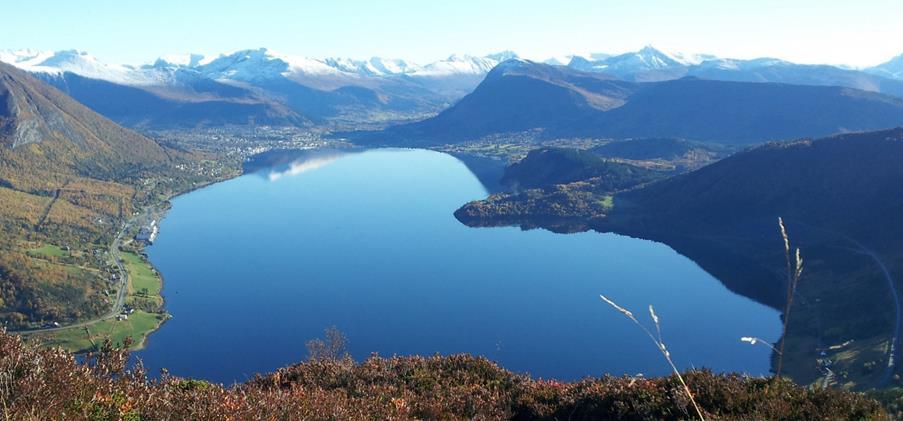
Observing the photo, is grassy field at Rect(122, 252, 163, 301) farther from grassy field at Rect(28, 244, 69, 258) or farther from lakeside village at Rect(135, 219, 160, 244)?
lakeside village at Rect(135, 219, 160, 244)

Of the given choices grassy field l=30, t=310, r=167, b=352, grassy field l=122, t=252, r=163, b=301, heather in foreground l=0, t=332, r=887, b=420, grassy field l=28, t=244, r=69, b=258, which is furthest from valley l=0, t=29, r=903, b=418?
heather in foreground l=0, t=332, r=887, b=420

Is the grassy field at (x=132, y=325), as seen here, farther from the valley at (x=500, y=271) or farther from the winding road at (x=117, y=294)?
the winding road at (x=117, y=294)

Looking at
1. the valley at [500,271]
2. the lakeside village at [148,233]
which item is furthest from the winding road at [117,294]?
the lakeside village at [148,233]

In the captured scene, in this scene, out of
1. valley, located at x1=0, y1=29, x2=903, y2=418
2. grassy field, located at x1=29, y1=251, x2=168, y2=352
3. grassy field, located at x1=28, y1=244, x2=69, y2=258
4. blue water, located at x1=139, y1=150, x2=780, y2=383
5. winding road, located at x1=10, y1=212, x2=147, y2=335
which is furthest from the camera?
grassy field, located at x1=28, y1=244, x2=69, y2=258

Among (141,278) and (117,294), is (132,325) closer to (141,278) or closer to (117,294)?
(117,294)

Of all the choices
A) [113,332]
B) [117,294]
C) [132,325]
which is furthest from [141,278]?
[113,332]

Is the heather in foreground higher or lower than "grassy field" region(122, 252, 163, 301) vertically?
higher
